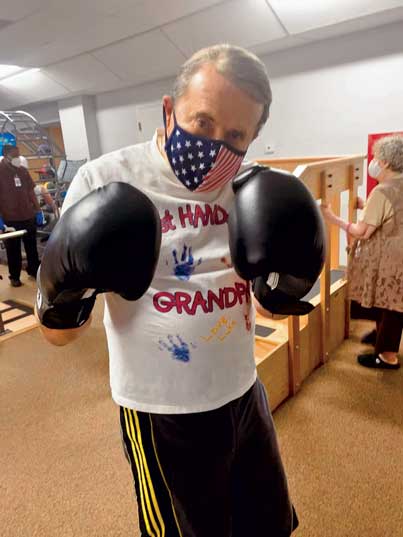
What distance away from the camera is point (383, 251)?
7.53ft

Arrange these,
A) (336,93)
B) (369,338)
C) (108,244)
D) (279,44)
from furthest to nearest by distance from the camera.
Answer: (279,44)
(336,93)
(369,338)
(108,244)

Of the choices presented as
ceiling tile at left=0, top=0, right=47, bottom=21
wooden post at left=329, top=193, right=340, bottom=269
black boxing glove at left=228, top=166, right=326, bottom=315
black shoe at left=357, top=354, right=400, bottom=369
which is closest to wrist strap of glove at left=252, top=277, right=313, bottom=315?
black boxing glove at left=228, top=166, right=326, bottom=315

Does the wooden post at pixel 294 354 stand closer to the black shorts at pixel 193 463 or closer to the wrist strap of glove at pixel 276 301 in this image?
the black shorts at pixel 193 463

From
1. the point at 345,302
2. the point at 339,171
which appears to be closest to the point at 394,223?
the point at 339,171

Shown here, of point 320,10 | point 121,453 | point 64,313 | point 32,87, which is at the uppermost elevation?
point 32,87

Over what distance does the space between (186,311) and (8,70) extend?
715cm

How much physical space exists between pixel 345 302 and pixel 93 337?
1842 millimetres

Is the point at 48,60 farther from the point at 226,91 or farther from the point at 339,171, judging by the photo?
the point at 226,91

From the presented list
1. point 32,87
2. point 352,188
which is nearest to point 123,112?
point 32,87

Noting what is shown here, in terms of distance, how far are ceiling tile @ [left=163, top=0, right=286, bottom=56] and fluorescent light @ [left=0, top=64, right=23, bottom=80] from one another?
3050 mm

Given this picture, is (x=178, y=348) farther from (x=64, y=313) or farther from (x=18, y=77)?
(x=18, y=77)

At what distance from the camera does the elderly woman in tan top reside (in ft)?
7.20

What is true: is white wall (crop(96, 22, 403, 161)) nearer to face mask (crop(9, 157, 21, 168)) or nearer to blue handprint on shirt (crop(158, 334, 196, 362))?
face mask (crop(9, 157, 21, 168))

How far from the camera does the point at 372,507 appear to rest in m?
1.57
